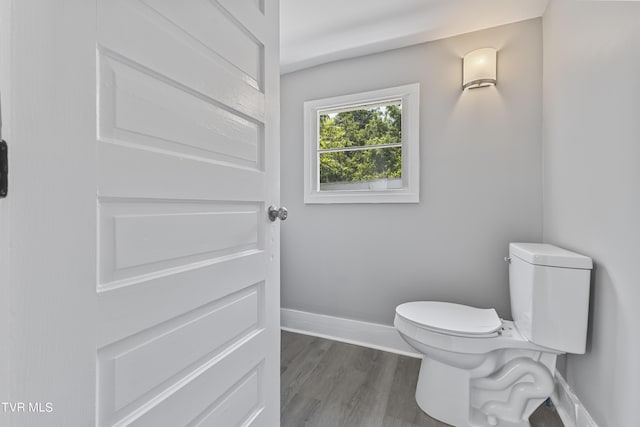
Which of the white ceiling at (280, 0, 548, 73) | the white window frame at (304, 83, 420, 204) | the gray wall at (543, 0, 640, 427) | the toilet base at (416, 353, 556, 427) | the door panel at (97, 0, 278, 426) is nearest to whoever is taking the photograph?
the door panel at (97, 0, 278, 426)

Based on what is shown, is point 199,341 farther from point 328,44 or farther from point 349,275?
point 328,44

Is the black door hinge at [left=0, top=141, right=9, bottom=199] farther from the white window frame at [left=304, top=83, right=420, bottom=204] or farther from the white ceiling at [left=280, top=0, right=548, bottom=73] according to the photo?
the white window frame at [left=304, top=83, right=420, bottom=204]

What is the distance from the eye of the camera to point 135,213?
597mm

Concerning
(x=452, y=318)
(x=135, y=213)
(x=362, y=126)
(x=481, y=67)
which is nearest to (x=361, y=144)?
(x=362, y=126)

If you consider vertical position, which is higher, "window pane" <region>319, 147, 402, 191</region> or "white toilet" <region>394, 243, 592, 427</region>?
"window pane" <region>319, 147, 402, 191</region>

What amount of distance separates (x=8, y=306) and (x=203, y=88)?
59cm

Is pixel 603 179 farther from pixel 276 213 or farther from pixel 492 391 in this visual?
pixel 276 213

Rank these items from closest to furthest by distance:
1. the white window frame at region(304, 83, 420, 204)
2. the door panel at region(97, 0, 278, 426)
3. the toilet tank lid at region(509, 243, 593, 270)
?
the door panel at region(97, 0, 278, 426) < the toilet tank lid at region(509, 243, 593, 270) < the white window frame at region(304, 83, 420, 204)

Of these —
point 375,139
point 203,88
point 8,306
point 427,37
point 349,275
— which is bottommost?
point 349,275

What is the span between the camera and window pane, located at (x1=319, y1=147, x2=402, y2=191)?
2.11m

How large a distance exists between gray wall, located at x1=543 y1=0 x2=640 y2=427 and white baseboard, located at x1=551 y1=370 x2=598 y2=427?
4 cm

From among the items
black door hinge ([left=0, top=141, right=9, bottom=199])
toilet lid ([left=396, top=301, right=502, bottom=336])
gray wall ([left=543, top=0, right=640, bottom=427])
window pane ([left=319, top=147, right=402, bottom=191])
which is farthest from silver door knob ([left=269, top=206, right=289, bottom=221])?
window pane ([left=319, top=147, right=402, bottom=191])

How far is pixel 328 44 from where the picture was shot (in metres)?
2.05

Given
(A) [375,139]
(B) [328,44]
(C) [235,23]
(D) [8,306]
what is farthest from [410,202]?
(D) [8,306]
